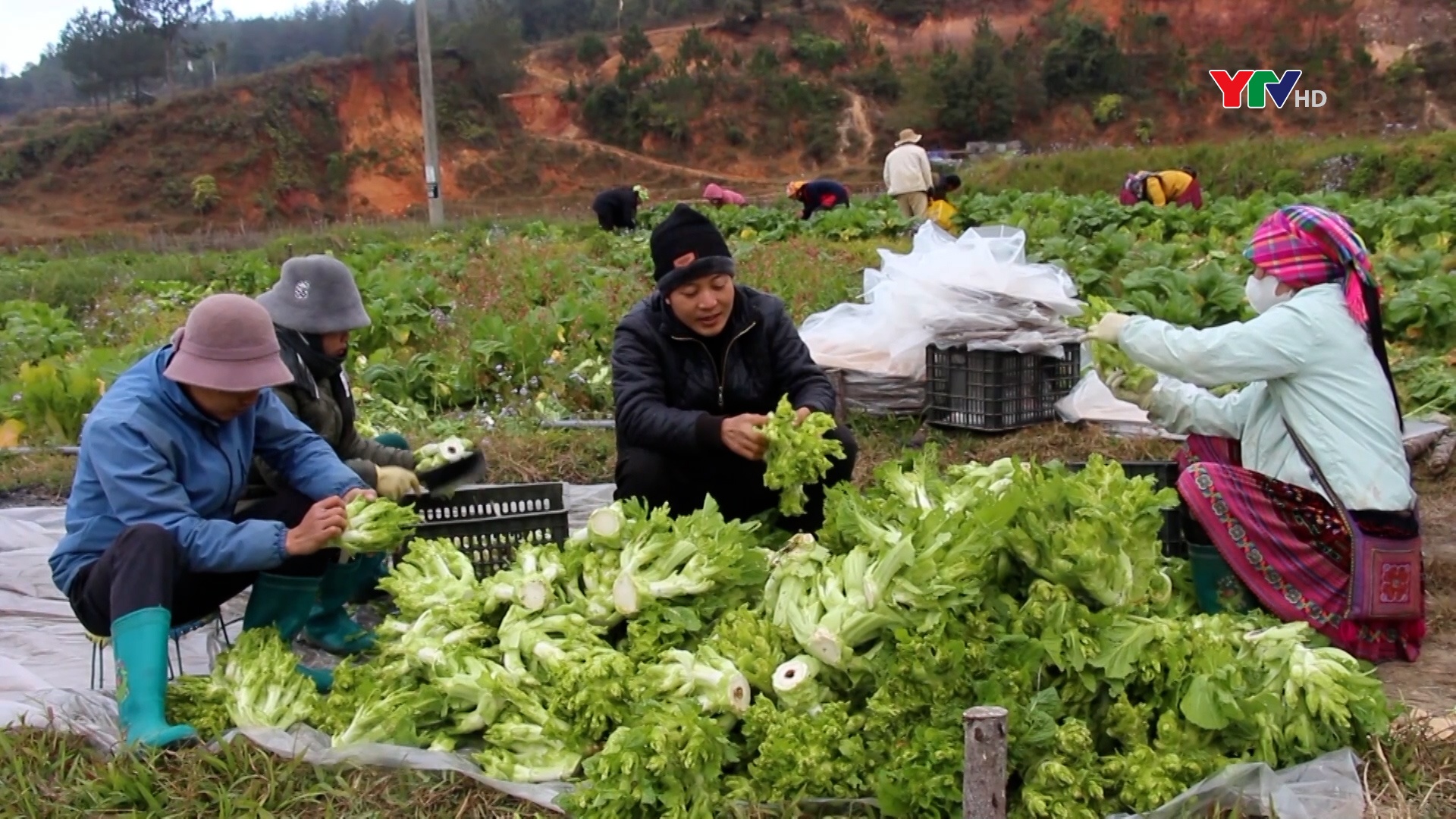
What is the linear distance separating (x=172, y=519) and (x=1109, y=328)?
118 inches

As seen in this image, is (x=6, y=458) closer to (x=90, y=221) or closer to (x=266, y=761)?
(x=266, y=761)

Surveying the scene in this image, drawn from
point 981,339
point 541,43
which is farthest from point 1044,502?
point 541,43

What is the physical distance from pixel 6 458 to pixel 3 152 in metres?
47.4

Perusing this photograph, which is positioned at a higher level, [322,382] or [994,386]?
[322,382]

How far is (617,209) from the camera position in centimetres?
1834

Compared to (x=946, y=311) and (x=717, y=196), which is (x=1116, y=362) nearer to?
(x=946, y=311)

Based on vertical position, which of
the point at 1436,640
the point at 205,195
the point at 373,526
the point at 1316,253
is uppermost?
the point at 1316,253

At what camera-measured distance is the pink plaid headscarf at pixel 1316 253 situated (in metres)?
3.63

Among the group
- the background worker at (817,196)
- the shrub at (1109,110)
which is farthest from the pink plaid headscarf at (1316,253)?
the shrub at (1109,110)

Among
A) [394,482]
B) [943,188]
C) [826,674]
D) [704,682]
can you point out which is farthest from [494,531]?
[943,188]

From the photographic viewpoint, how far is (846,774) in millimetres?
2795

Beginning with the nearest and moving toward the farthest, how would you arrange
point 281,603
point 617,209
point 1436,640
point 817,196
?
point 281,603 < point 1436,640 < point 617,209 < point 817,196

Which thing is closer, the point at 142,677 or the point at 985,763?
the point at 985,763

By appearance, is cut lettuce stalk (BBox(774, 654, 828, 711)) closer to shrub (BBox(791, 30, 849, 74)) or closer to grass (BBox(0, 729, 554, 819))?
grass (BBox(0, 729, 554, 819))
